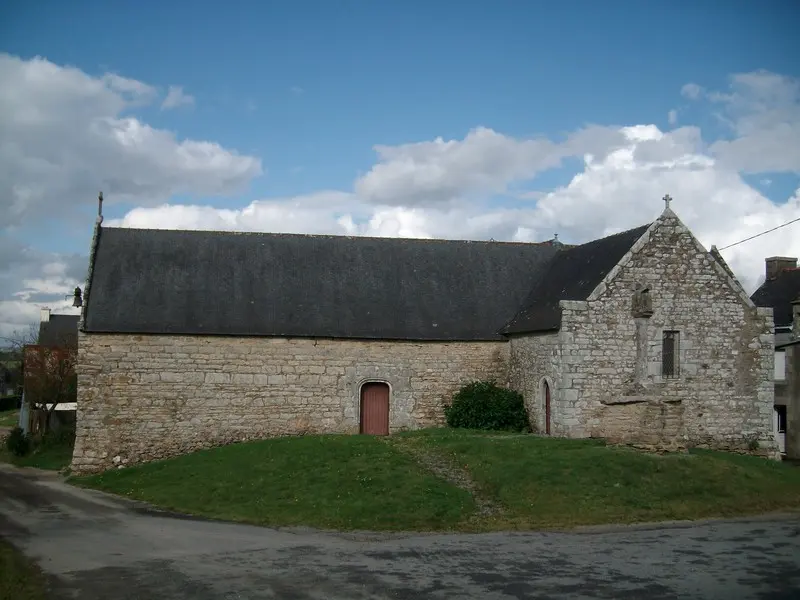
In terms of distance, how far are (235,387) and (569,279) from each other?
10.9 meters

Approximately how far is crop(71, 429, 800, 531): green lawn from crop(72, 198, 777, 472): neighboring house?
6.80ft

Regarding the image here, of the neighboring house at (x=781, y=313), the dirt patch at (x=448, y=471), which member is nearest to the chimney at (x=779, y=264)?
the neighboring house at (x=781, y=313)

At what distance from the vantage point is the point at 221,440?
23.2 meters

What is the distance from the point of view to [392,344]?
2439 centimetres

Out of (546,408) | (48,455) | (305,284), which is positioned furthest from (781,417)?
(48,455)

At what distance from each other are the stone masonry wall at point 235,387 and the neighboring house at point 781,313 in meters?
10.6

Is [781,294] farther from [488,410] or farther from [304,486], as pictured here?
[304,486]

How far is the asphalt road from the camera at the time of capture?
1023 cm

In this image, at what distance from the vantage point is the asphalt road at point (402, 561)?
1023cm

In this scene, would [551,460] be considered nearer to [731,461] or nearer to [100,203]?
[731,461]

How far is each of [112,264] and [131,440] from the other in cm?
601

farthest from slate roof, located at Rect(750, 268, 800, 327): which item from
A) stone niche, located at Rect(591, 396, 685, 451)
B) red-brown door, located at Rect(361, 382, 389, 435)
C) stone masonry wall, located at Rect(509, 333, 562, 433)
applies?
red-brown door, located at Rect(361, 382, 389, 435)

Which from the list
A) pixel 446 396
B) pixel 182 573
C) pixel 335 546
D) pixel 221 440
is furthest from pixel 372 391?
pixel 182 573

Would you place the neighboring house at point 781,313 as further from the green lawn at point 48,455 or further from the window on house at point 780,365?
the green lawn at point 48,455
